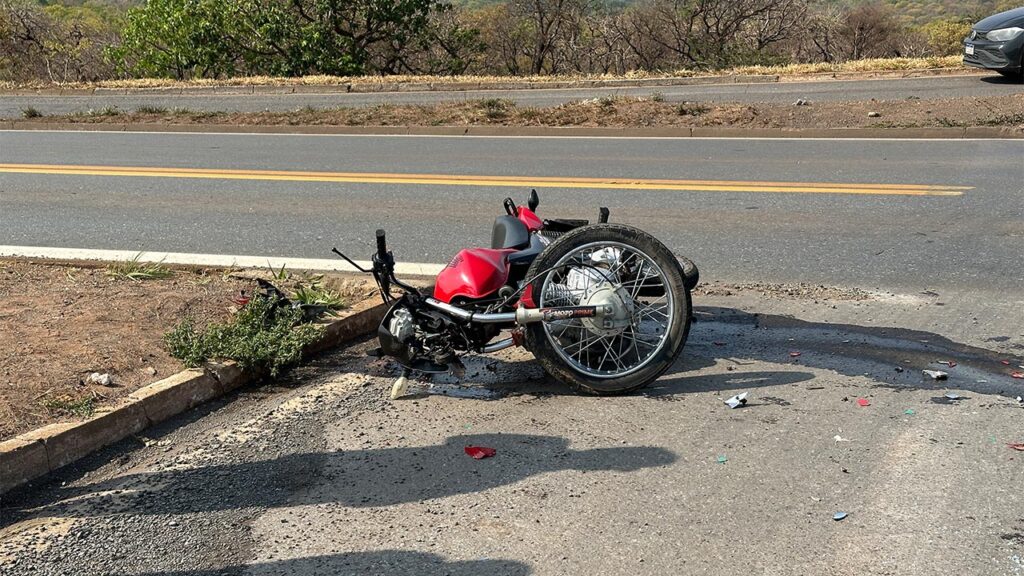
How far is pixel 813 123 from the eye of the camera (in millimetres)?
15125

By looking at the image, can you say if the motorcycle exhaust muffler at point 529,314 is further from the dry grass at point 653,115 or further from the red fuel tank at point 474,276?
the dry grass at point 653,115

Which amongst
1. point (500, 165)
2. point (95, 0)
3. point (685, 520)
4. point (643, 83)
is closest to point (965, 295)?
point (685, 520)

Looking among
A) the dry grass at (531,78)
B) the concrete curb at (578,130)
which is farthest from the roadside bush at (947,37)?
the concrete curb at (578,130)

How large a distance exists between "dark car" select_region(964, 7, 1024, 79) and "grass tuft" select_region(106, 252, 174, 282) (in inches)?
633

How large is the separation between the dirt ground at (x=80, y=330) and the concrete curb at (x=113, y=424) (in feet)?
0.45

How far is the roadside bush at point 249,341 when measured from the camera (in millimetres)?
5344

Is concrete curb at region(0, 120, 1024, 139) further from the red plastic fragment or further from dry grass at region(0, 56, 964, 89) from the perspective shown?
→ the red plastic fragment

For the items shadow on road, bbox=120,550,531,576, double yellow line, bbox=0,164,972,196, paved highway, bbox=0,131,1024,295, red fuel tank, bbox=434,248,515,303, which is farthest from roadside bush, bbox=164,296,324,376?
double yellow line, bbox=0,164,972,196

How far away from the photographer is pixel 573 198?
34.3 feet

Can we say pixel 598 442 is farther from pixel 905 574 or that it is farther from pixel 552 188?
pixel 552 188

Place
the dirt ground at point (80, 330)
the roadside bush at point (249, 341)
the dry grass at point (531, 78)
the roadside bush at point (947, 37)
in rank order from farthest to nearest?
the roadside bush at point (947, 37), the dry grass at point (531, 78), the roadside bush at point (249, 341), the dirt ground at point (80, 330)

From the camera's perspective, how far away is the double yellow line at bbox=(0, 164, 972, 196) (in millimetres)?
10406

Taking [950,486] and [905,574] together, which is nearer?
[905,574]

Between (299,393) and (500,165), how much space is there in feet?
25.1
